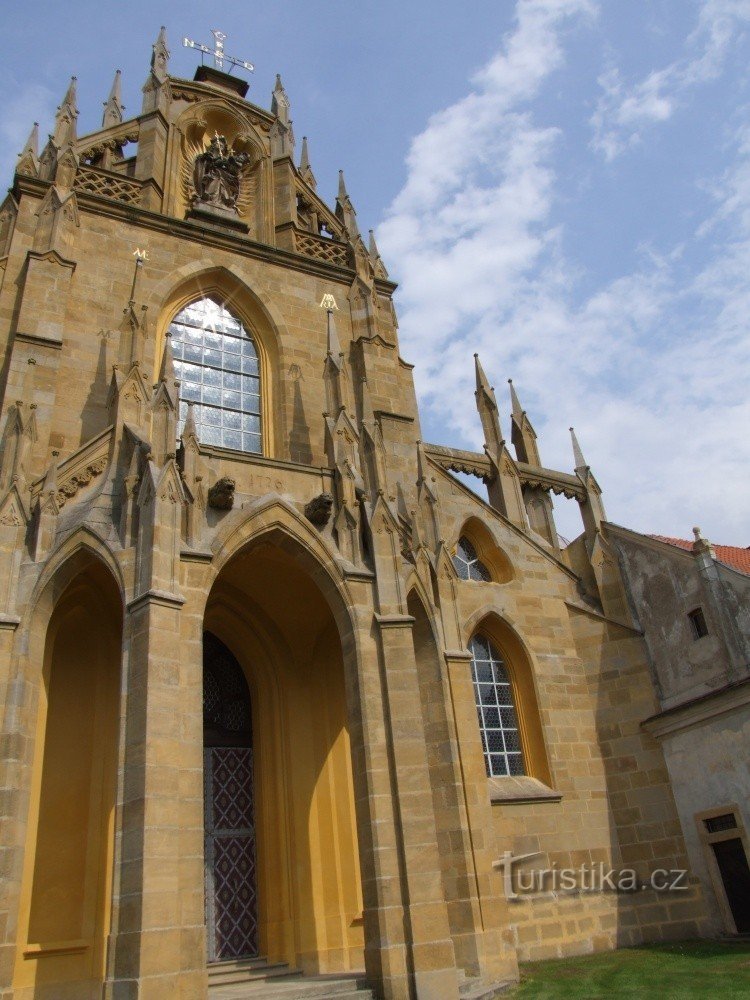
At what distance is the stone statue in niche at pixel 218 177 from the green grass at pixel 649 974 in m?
15.1

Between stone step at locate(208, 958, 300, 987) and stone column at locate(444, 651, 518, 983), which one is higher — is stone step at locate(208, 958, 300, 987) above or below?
below

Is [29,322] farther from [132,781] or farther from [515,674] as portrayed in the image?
[515,674]

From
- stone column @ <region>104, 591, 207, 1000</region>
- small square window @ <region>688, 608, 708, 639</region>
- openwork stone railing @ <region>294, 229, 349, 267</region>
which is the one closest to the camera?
stone column @ <region>104, 591, 207, 1000</region>

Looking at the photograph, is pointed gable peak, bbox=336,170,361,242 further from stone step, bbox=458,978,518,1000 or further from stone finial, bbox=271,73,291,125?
stone step, bbox=458,978,518,1000

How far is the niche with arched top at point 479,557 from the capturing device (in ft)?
52.6

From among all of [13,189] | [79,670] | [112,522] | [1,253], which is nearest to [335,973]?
[79,670]

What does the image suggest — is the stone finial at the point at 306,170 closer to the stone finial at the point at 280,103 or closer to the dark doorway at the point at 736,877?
the stone finial at the point at 280,103

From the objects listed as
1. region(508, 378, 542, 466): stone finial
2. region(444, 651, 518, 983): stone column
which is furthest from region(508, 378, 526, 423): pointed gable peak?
region(444, 651, 518, 983): stone column

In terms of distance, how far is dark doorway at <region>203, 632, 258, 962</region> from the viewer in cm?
1182

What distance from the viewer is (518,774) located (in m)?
14.4

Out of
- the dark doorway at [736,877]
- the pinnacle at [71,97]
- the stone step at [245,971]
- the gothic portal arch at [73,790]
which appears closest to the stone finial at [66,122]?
the pinnacle at [71,97]

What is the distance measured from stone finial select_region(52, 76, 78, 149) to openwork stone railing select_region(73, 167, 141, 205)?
710 mm

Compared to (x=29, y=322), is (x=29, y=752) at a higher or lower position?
lower

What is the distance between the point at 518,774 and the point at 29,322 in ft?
36.4
